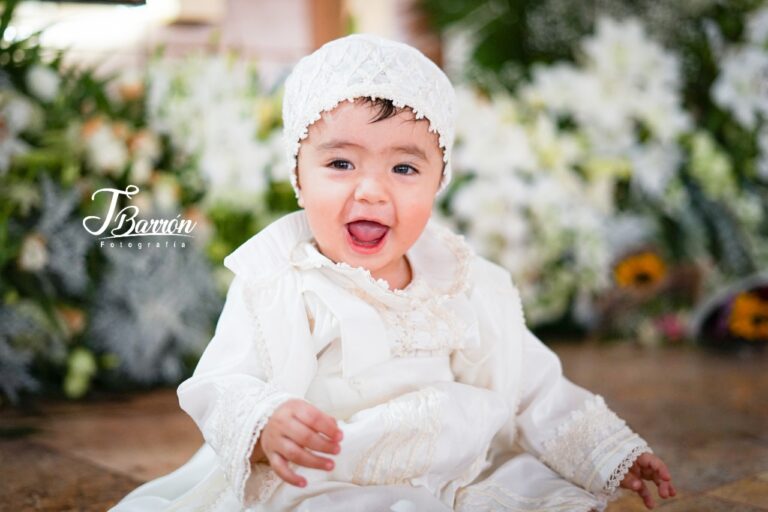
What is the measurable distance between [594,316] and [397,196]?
8.06 ft

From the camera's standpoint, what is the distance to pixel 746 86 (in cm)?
346

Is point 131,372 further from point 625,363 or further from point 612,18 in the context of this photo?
point 612,18

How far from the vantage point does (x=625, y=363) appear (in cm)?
304

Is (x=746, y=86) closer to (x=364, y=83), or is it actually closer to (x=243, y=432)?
(x=364, y=83)

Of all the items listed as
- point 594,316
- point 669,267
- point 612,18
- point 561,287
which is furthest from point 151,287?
point 612,18

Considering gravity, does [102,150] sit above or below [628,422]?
above

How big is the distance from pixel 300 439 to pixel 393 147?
0.46 m

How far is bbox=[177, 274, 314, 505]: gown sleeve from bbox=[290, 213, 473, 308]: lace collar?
0.08 meters

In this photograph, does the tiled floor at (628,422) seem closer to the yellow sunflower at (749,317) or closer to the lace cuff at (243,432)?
the yellow sunflower at (749,317)

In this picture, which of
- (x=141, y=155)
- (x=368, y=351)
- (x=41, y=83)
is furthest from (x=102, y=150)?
(x=368, y=351)

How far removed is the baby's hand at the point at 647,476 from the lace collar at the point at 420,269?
0.39 meters

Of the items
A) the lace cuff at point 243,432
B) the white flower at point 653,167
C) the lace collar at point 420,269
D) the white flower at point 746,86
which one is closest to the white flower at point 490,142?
the white flower at point 653,167

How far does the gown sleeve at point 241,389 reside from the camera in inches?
44.1

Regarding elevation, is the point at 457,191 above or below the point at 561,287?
above
